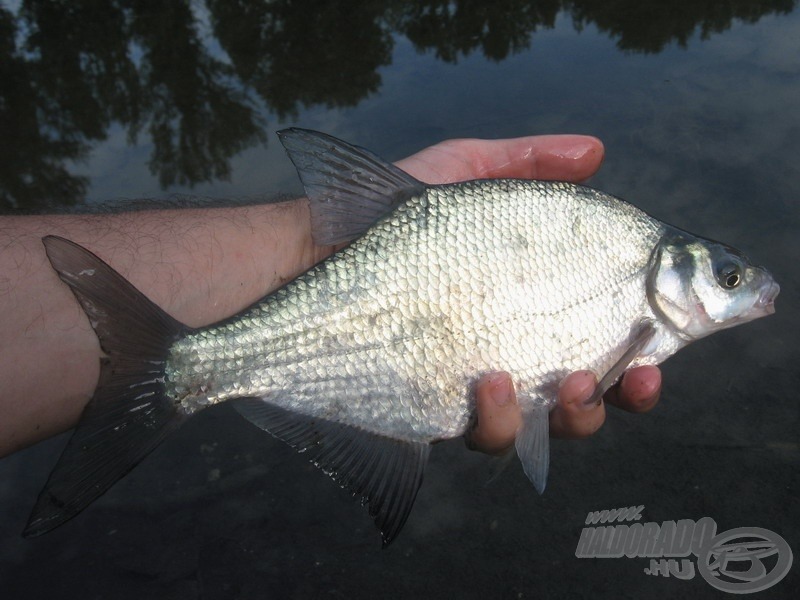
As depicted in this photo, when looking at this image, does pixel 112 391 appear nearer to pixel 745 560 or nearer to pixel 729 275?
pixel 729 275

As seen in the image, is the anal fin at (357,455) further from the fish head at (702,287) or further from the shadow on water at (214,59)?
the shadow on water at (214,59)

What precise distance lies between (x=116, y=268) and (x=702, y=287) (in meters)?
2.08

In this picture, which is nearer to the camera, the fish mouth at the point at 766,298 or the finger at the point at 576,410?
the finger at the point at 576,410

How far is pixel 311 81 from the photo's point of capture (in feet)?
25.5

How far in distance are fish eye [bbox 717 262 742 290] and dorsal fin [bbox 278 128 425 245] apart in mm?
1082

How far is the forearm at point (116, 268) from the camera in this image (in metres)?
2.00

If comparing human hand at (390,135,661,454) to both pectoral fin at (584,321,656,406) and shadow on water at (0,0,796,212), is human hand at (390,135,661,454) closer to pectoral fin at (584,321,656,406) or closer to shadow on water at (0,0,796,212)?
pectoral fin at (584,321,656,406)

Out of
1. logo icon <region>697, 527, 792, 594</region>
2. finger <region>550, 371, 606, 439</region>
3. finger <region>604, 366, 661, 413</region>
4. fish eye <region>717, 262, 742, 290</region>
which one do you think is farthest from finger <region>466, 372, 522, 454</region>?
logo icon <region>697, 527, 792, 594</region>

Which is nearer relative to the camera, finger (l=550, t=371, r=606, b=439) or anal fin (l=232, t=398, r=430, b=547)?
anal fin (l=232, t=398, r=430, b=547)

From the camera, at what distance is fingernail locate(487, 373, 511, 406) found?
1958mm

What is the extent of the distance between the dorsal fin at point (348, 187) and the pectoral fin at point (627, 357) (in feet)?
2.86

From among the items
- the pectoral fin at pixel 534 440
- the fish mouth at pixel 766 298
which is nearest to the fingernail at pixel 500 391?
the pectoral fin at pixel 534 440

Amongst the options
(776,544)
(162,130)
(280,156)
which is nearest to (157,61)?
(162,130)

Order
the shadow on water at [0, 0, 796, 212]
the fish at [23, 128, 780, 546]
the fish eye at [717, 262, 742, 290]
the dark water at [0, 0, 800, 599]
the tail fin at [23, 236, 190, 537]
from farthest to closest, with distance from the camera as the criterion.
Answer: the shadow on water at [0, 0, 796, 212] → the dark water at [0, 0, 800, 599] → the fish eye at [717, 262, 742, 290] → the fish at [23, 128, 780, 546] → the tail fin at [23, 236, 190, 537]
